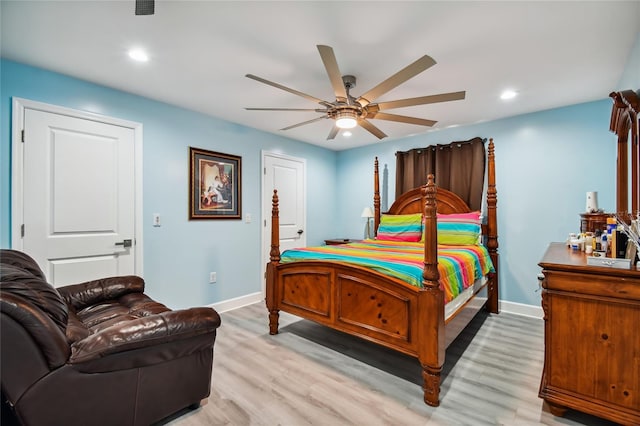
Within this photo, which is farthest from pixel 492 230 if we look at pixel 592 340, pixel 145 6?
pixel 145 6

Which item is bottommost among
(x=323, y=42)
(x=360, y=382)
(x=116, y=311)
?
(x=360, y=382)

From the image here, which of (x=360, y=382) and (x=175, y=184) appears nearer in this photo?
(x=360, y=382)

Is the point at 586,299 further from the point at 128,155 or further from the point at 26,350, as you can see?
the point at 128,155

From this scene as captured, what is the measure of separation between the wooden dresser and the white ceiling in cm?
153

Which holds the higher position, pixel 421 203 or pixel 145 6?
pixel 145 6

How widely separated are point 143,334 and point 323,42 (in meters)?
2.13

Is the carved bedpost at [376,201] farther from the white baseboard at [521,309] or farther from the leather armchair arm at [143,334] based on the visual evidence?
the leather armchair arm at [143,334]

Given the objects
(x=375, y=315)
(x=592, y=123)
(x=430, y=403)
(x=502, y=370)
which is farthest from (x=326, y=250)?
(x=592, y=123)

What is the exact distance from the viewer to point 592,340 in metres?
1.60

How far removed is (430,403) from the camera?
6.16 ft

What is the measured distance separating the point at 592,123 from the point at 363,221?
10.4 ft

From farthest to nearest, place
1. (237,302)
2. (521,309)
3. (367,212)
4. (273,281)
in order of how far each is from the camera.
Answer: (367,212) < (237,302) < (521,309) < (273,281)

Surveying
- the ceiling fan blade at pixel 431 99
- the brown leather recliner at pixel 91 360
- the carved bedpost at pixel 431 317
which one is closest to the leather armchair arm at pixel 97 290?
the brown leather recliner at pixel 91 360

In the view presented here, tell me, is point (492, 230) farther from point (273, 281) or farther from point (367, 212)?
point (273, 281)
